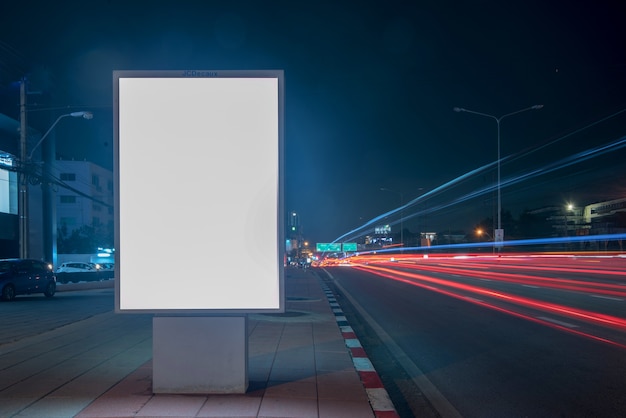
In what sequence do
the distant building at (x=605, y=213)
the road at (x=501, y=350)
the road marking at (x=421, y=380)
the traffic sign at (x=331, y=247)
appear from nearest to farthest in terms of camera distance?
the road marking at (x=421, y=380)
the road at (x=501, y=350)
the distant building at (x=605, y=213)
the traffic sign at (x=331, y=247)

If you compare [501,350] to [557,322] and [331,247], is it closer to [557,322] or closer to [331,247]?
[557,322]

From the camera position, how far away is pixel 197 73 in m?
5.87

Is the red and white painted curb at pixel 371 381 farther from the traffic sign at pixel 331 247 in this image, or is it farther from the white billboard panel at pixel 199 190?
the traffic sign at pixel 331 247

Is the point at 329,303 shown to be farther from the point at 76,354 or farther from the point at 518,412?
the point at 518,412

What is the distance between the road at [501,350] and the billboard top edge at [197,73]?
3.98 m

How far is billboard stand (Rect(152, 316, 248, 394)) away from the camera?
584 centimetres

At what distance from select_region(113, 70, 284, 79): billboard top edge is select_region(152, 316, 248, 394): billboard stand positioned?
257 cm

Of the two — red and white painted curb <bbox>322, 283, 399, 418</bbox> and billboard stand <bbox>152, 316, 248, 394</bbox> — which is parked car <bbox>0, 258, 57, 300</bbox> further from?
billboard stand <bbox>152, 316, 248, 394</bbox>

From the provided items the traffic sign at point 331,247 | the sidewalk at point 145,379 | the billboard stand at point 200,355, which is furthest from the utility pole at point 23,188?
the traffic sign at point 331,247

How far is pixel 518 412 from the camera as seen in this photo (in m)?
5.91

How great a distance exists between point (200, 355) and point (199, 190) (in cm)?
175

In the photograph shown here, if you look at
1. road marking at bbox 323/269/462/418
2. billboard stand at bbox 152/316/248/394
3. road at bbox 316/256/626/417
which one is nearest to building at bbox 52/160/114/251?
road at bbox 316/256/626/417

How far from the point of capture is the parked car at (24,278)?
19670mm

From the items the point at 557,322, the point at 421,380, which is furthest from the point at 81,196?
the point at 421,380
